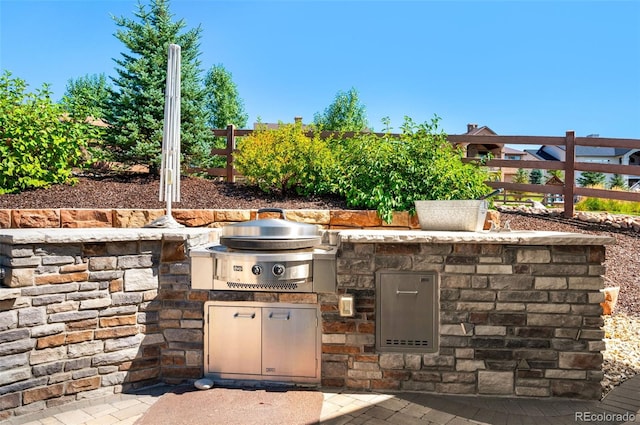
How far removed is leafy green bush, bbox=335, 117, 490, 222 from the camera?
458 centimetres

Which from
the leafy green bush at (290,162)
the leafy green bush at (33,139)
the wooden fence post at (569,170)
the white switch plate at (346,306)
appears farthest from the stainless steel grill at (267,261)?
the wooden fence post at (569,170)

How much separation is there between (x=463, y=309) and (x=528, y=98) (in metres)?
9.18

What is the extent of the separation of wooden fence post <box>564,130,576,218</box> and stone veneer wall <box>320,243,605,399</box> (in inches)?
183

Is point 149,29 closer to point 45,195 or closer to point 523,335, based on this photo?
point 45,195

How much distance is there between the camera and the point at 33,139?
5.12 m

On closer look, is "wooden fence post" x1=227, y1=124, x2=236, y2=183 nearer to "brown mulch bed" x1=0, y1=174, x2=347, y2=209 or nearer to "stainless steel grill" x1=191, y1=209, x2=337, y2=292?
"brown mulch bed" x1=0, y1=174, x2=347, y2=209

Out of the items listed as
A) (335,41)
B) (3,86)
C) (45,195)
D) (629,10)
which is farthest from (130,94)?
(629,10)

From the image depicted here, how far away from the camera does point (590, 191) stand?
22.4 feet

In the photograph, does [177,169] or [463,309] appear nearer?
[463,309]

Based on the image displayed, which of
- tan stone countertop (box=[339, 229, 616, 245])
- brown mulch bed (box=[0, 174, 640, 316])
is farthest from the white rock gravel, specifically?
tan stone countertop (box=[339, 229, 616, 245])

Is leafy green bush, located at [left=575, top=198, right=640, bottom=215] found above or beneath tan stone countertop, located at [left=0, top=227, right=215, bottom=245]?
above

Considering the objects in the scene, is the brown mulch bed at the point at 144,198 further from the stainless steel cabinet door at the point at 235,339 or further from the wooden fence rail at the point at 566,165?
the stainless steel cabinet door at the point at 235,339

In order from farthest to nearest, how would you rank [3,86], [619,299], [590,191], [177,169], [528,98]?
1. [528,98]
2. [590,191]
3. [3,86]
4. [619,299]
5. [177,169]

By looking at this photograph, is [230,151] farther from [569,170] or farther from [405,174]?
[569,170]
